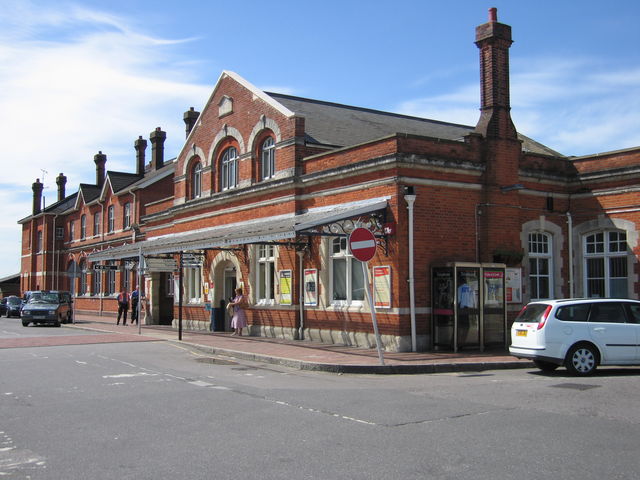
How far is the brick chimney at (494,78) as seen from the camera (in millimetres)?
18531

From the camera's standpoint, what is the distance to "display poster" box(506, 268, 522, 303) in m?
18.0

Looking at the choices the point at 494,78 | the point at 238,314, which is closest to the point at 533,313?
the point at 494,78

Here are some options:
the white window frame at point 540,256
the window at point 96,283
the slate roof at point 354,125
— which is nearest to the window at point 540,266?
the white window frame at point 540,256

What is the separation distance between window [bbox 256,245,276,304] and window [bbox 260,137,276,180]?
2.53m

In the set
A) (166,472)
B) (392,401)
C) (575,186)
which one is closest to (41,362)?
(392,401)

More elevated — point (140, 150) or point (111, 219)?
point (140, 150)

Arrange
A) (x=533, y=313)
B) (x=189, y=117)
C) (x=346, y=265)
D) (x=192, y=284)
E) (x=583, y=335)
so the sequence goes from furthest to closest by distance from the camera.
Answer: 1. (x=189, y=117)
2. (x=192, y=284)
3. (x=346, y=265)
4. (x=533, y=313)
5. (x=583, y=335)

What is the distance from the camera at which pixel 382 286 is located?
1700 centimetres

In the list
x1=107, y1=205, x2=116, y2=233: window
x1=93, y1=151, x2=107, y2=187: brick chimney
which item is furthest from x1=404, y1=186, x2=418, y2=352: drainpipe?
x1=93, y1=151, x2=107, y2=187: brick chimney

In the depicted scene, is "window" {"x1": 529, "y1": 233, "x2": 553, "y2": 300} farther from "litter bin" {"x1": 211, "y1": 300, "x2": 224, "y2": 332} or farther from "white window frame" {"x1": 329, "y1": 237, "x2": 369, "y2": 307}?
"litter bin" {"x1": 211, "y1": 300, "x2": 224, "y2": 332}

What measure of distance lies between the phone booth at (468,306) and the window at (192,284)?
12.9 m

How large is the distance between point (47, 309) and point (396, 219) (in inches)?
823

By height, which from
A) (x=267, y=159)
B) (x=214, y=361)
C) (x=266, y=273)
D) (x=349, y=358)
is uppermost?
(x=267, y=159)

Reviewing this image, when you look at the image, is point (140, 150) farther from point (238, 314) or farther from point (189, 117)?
point (238, 314)
